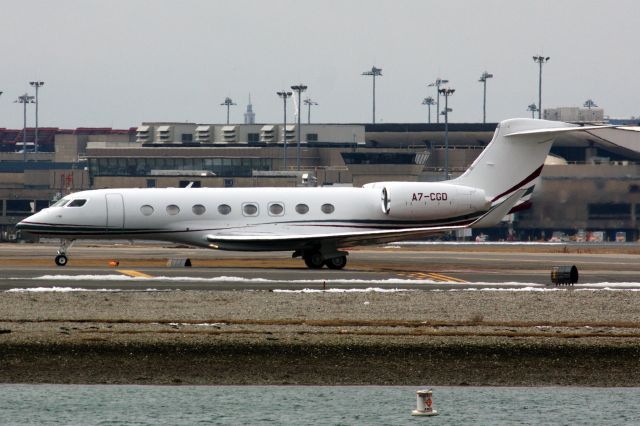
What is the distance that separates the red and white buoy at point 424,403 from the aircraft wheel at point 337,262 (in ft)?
93.4

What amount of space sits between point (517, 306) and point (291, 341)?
30.9ft

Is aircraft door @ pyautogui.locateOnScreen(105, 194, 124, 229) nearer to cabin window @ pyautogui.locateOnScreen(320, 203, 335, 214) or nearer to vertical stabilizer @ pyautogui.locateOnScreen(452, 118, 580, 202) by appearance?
cabin window @ pyautogui.locateOnScreen(320, 203, 335, 214)

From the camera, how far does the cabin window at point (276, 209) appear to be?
5491 cm

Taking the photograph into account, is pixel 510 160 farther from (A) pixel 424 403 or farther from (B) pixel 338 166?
(B) pixel 338 166

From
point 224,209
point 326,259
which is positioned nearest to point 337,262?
point 326,259

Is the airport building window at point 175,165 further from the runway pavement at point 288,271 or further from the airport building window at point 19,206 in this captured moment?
the runway pavement at point 288,271

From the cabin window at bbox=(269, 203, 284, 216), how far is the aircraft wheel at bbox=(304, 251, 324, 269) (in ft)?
7.29

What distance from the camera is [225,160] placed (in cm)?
15975

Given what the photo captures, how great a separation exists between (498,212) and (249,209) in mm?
11039

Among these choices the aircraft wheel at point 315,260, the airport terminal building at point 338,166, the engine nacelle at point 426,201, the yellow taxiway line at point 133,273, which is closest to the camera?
the yellow taxiway line at point 133,273

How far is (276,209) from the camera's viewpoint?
180ft

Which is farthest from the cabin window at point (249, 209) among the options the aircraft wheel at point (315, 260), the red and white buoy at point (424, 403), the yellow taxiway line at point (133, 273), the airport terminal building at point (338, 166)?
the airport terminal building at point (338, 166)

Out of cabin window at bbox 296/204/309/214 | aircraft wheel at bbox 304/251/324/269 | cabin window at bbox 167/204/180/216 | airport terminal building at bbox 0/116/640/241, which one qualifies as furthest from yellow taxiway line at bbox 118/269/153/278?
airport terminal building at bbox 0/116/640/241

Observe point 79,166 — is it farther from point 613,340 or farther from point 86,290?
point 613,340
